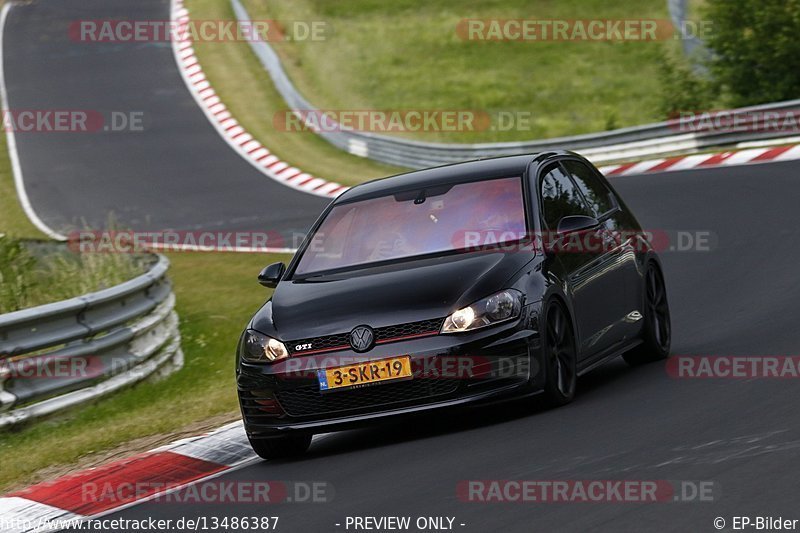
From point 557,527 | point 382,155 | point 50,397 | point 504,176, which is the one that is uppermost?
point 504,176

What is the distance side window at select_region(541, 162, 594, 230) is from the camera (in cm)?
913

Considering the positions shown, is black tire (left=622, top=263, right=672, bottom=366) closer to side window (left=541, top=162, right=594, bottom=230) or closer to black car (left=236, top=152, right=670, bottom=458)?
black car (left=236, top=152, right=670, bottom=458)

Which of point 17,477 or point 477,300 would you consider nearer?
point 477,300

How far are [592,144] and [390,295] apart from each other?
763 inches

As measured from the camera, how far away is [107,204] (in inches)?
1062

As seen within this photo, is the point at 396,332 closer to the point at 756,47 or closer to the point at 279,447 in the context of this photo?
the point at 279,447

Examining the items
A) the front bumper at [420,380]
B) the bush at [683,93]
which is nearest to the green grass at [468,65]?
the bush at [683,93]

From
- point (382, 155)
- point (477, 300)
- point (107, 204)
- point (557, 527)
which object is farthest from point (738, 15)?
point (557, 527)

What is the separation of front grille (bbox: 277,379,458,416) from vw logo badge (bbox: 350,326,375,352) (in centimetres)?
22

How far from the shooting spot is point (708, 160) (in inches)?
912

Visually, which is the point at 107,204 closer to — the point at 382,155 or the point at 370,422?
the point at 382,155

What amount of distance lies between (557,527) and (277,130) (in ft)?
94.3

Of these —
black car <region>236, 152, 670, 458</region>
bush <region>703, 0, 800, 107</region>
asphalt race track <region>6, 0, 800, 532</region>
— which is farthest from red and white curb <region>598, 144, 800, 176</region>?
black car <region>236, 152, 670, 458</region>

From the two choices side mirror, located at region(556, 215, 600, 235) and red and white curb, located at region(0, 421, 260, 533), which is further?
side mirror, located at region(556, 215, 600, 235)
